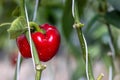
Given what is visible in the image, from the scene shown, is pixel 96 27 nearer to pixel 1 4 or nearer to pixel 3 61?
pixel 1 4

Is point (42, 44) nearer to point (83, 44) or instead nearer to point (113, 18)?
point (83, 44)

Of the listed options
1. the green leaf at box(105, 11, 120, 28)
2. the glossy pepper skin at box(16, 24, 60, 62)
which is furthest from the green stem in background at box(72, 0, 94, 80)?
the green leaf at box(105, 11, 120, 28)

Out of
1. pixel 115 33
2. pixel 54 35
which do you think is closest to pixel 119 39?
pixel 115 33

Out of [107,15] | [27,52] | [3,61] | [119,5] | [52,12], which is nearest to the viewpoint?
[27,52]

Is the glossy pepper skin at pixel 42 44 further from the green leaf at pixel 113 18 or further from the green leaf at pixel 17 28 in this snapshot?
the green leaf at pixel 113 18

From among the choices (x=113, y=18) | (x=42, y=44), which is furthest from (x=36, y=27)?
(x=113, y=18)

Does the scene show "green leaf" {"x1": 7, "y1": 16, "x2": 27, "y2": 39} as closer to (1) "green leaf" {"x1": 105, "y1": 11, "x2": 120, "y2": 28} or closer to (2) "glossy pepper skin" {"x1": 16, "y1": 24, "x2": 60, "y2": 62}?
(2) "glossy pepper skin" {"x1": 16, "y1": 24, "x2": 60, "y2": 62}
